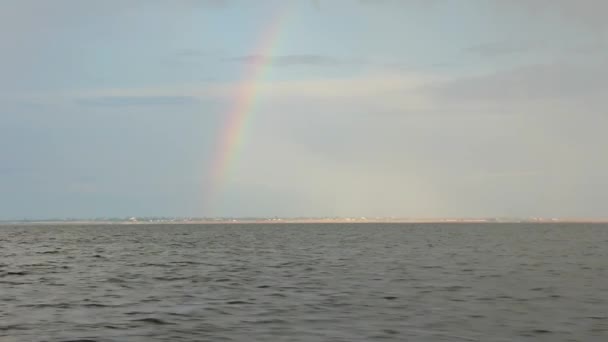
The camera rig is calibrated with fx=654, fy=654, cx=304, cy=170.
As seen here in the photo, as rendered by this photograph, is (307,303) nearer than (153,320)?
No

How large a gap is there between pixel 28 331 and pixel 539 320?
17770mm

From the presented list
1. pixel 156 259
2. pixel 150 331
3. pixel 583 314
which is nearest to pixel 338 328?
pixel 150 331

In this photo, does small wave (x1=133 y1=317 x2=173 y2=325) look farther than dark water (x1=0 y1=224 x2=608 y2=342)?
Yes

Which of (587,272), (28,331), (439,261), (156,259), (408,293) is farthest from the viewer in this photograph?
(156,259)

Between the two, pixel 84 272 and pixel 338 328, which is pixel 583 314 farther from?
pixel 84 272

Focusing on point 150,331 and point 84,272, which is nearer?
point 150,331

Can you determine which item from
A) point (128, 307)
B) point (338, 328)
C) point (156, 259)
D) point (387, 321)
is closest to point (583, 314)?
point (387, 321)

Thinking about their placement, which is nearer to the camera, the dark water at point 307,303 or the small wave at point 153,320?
the dark water at point 307,303

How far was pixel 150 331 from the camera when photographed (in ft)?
71.7

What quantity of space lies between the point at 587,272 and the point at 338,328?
25.6 metres

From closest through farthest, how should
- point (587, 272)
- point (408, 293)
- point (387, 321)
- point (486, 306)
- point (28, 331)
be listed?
point (28, 331) → point (387, 321) → point (486, 306) → point (408, 293) → point (587, 272)

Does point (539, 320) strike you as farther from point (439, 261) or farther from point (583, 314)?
point (439, 261)

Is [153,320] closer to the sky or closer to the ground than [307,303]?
closer to the ground

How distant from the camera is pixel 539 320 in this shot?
23.6 metres
